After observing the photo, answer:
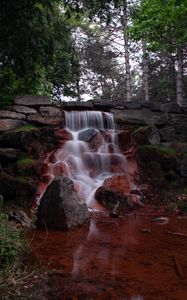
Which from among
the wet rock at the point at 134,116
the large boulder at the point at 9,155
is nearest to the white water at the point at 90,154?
the wet rock at the point at 134,116

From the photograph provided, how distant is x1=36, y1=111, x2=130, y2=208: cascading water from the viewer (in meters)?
10.1

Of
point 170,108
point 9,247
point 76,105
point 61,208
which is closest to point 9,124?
point 76,105

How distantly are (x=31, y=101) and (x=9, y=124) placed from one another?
138 cm

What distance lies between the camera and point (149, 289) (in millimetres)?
3656

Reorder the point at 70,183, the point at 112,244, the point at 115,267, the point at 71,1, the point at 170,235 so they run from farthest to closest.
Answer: the point at 71,1 < the point at 70,183 < the point at 170,235 < the point at 112,244 < the point at 115,267

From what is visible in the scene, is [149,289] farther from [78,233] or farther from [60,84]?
[60,84]

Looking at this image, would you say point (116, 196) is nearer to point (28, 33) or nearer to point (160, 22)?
point (28, 33)

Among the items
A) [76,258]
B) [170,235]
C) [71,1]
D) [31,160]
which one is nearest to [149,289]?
[76,258]

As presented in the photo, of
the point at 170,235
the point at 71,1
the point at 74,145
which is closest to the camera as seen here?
the point at 170,235

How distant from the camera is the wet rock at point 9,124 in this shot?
1111cm

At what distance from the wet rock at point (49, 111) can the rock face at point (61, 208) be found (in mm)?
5455

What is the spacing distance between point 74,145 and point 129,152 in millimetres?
1776

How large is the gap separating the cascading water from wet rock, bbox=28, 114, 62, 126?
0.44 meters

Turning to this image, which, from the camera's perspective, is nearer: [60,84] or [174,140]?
[174,140]
